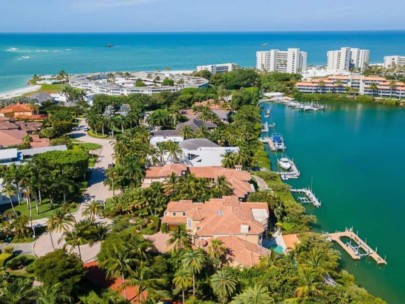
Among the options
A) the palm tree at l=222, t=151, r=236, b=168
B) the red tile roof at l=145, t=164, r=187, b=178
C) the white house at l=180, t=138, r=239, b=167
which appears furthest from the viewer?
the white house at l=180, t=138, r=239, b=167

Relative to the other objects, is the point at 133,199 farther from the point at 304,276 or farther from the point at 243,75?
the point at 243,75

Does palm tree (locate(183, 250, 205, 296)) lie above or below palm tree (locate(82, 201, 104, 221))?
above

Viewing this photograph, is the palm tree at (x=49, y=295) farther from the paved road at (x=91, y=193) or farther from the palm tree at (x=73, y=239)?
the paved road at (x=91, y=193)

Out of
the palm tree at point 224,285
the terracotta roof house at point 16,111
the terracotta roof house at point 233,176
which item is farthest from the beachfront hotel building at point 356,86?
the palm tree at point 224,285

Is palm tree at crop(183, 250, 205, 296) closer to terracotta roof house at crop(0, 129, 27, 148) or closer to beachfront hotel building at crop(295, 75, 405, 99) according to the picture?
terracotta roof house at crop(0, 129, 27, 148)

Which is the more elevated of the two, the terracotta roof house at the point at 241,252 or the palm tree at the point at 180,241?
the palm tree at the point at 180,241

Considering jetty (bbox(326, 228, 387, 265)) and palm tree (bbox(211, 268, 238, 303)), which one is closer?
palm tree (bbox(211, 268, 238, 303))

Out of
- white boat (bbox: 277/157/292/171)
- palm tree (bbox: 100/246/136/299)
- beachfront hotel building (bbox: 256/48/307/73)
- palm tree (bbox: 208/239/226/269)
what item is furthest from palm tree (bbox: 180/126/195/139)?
beachfront hotel building (bbox: 256/48/307/73)

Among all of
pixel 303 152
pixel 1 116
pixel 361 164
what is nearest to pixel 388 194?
pixel 361 164
